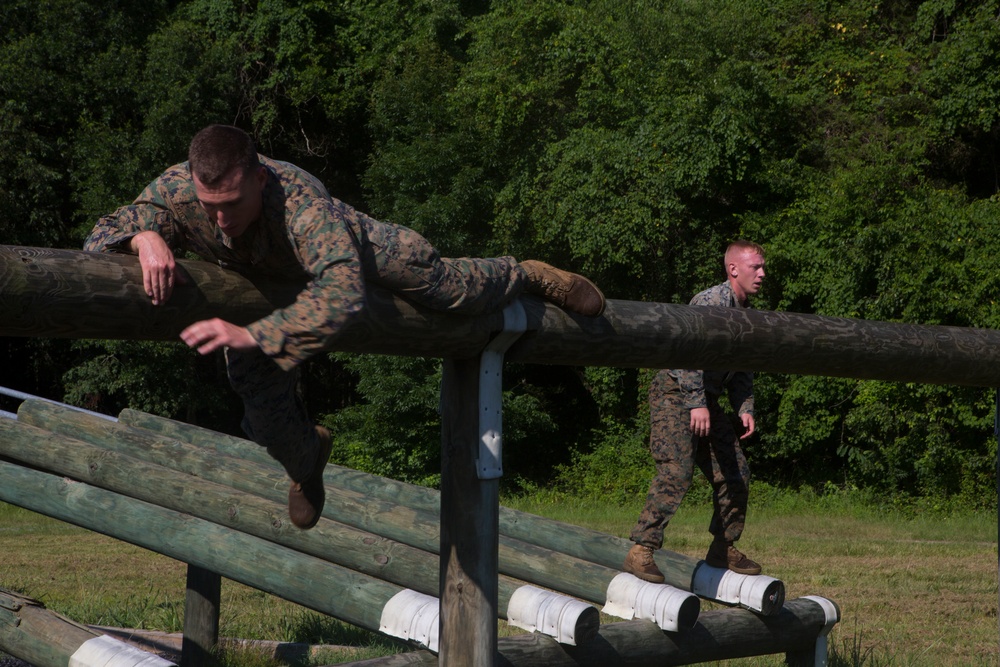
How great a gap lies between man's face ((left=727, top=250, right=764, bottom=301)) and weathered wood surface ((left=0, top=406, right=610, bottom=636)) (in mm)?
1770

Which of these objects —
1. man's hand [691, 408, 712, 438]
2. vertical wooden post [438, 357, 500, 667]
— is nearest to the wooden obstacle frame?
vertical wooden post [438, 357, 500, 667]

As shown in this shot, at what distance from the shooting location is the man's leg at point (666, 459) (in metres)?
5.55

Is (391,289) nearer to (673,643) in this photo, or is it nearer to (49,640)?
(49,640)

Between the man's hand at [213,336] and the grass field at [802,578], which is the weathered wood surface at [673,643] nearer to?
the grass field at [802,578]

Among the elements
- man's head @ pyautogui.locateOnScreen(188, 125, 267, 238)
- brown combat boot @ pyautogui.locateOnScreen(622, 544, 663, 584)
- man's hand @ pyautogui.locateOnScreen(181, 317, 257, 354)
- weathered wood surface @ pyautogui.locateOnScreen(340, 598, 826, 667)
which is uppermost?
man's head @ pyautogui.locateOnScreen(188, 125, 267, 238)

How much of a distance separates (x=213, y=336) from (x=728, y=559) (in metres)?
3.66

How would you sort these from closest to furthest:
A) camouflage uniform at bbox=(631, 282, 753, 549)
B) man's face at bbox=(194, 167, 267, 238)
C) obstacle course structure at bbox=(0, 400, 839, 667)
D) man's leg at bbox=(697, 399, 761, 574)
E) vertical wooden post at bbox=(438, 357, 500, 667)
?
man's face at bbox=(194, 167, 267, 238) → vertical wooden post at bbox=(438, 357, 500, 667) → obstacle course structure at bbox=(0, 400, 839, 667) → camouflage uniform at bbox=(631, 282, 753, 549) → man's leg at bbox=(697, 399, 761, 574)

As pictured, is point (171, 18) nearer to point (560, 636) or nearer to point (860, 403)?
point (860, 403)

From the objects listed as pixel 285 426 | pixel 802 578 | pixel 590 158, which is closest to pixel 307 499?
pixel 285 426

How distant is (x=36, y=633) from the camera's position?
397 centimetres

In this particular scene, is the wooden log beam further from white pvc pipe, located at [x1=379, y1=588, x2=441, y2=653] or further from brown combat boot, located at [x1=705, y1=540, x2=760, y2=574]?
brown combat boot, located at [x1=705, y1=540, x2=760, y2=574]

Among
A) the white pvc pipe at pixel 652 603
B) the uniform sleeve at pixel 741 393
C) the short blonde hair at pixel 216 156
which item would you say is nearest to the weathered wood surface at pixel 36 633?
the short blonde hair at pixel 216 156

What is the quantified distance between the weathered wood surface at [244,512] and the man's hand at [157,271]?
2087 mm

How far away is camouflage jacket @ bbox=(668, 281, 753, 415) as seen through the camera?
5680 millimetres
